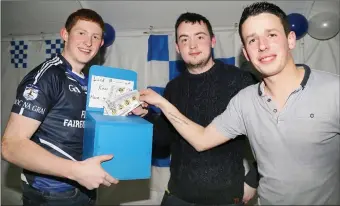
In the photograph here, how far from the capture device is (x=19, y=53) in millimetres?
2555

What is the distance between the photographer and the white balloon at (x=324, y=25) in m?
1.93

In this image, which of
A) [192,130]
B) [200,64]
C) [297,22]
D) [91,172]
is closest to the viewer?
[91,172]

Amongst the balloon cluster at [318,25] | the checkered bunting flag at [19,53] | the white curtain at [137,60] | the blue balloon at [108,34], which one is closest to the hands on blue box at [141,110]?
the white curtain at [137,60]

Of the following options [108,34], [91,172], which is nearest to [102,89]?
[91,172]

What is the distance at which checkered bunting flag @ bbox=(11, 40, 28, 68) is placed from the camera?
2.54m

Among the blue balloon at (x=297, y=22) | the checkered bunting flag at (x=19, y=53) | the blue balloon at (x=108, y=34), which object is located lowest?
the checkered bunting flag at (x=19, y=53)

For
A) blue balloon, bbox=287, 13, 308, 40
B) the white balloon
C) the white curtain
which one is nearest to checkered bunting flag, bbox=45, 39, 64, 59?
the white curtain

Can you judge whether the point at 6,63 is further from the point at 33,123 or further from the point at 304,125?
the point at 304,125

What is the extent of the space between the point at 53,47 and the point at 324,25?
2.55 meters

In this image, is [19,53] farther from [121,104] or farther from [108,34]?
[121,104]

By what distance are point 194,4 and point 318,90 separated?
1414 millimetres

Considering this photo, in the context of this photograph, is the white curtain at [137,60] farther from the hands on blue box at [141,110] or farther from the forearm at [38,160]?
the forearm at [38,160]

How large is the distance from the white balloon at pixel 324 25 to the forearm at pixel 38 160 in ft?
7.01

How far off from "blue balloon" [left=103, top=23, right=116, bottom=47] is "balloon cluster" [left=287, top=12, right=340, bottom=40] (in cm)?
153
